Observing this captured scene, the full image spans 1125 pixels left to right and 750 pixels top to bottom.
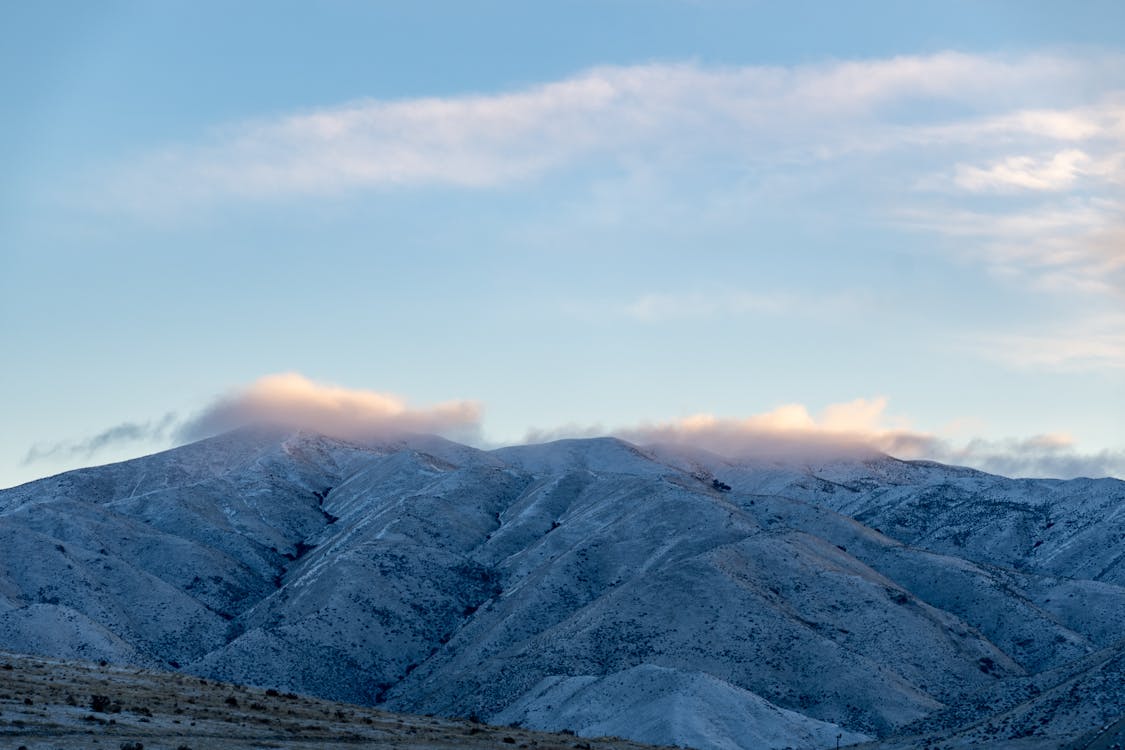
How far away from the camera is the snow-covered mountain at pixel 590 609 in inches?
4525

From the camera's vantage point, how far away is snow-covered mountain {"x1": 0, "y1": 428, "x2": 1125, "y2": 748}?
114938mm

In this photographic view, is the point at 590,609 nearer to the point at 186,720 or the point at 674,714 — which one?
the point at 674,714

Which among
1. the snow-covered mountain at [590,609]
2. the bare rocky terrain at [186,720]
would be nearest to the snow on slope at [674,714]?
the snow-covered mountain at [590,609]

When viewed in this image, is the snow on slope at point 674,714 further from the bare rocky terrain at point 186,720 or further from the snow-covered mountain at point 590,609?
the bare rocky terrain at point 186,720

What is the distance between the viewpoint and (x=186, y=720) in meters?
50.3

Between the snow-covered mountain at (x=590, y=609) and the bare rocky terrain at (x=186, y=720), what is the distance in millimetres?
31621

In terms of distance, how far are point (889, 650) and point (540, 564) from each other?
51143 millimetres

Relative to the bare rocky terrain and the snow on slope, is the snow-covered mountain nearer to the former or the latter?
the snow on slope

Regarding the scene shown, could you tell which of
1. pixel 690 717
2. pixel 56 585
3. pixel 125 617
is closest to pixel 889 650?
pixel 690 717

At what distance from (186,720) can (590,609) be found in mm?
91031

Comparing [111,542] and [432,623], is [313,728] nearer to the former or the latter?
[432,623]

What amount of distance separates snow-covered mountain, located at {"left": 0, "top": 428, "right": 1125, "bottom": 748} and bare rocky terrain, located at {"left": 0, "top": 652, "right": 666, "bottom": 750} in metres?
31.6

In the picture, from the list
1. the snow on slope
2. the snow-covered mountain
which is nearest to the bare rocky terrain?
the snow on slope

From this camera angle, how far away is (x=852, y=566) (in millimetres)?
158375
